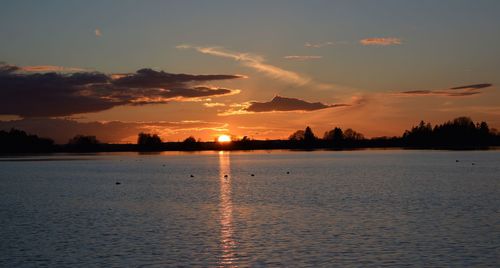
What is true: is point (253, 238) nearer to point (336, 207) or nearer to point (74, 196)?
point (336, 207)

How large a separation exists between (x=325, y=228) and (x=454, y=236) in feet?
24.1

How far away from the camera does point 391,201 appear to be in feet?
172

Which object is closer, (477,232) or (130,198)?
(477,232)

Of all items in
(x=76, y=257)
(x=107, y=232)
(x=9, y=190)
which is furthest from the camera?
(x=9, y=190)

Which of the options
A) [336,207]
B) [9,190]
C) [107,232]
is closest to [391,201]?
[336,207]

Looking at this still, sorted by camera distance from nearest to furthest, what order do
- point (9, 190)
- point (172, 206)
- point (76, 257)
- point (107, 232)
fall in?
1. point (76, 257)
2. point (107, 232)
3. point (172, 206)
4. point (9, 190)

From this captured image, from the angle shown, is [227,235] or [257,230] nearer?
[227,235]

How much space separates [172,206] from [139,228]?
13756 mm

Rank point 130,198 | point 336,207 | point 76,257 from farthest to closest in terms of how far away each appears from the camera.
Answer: point 130,198 < point 336,207 < point 76,257

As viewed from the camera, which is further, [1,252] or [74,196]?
[74,196]

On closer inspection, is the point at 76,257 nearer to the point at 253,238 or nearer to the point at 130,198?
the point at 253,238

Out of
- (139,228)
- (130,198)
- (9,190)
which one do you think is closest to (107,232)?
(139,228)

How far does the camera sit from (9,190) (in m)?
73.4

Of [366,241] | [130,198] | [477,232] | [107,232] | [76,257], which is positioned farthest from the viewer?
[130,198]
